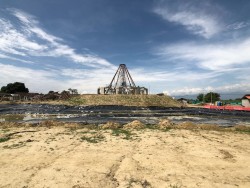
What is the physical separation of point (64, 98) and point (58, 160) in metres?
43.0

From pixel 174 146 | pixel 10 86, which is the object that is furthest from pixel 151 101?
pixel 10 86

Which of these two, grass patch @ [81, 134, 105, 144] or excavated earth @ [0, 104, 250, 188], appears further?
grass patch @ [81, 134, 105, 144]

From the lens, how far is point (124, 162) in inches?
375

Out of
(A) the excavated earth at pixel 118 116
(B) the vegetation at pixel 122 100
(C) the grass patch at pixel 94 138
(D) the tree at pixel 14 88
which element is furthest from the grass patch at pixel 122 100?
(D) the tree at pixel 14 88

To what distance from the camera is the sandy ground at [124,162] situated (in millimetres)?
7574

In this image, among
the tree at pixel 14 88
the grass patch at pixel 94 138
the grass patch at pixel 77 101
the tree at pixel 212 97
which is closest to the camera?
the grass patch at pixel 94 138

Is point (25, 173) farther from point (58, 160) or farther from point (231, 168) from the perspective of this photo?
point (231, 168)

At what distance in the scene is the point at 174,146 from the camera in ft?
40.7

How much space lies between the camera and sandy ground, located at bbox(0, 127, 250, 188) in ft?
24.8

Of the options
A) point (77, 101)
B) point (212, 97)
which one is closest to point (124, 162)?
point (77, 101)

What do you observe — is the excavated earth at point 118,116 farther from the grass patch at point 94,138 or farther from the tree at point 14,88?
the tree at point 14,88

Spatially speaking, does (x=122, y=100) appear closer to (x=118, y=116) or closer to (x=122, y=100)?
(x=122, y=100)

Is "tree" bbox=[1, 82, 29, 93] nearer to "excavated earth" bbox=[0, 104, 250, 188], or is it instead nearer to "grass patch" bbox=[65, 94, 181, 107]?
"grass patch" bbox=[65, 94, 181, 107]

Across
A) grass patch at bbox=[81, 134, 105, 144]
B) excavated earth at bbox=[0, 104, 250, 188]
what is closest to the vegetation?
grass patch at bbox=[81, 134, 105, 144]
